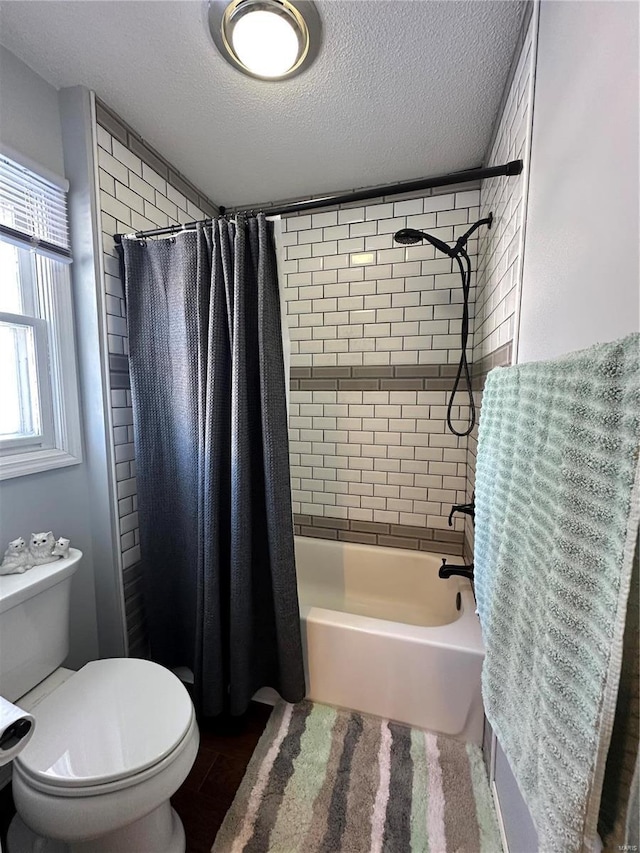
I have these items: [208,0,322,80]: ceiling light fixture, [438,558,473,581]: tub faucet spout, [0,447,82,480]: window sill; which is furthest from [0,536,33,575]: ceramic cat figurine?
[208,0,322,80]: ceiling light fixture

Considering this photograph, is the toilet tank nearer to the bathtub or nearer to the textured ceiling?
the bathtub

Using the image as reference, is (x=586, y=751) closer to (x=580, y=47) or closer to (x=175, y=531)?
(x=580, y=47)

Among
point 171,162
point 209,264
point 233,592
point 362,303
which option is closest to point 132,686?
point 233,592

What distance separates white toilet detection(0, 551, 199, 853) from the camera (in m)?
0.87

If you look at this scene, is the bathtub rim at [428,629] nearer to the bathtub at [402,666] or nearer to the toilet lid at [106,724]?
the bathtub at [402,666]

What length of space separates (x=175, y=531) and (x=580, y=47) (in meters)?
1.93

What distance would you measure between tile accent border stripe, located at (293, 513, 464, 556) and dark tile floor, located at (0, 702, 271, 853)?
961 millimetres

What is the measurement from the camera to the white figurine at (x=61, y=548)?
4.10 ft

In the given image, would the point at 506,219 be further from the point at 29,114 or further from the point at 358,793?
the point at 358,793

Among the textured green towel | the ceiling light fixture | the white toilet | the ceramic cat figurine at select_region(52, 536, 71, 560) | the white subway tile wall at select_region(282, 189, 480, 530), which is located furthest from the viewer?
the white subway tile wall at select_region(282, 189, 480, 530)

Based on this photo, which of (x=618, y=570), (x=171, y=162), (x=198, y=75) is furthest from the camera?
(x=171, y=162)

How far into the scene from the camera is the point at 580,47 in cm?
71

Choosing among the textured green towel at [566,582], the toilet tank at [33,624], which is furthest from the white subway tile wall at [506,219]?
the toilet tank at [33,624]

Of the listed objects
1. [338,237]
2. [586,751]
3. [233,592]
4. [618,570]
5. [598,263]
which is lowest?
[233,592]
